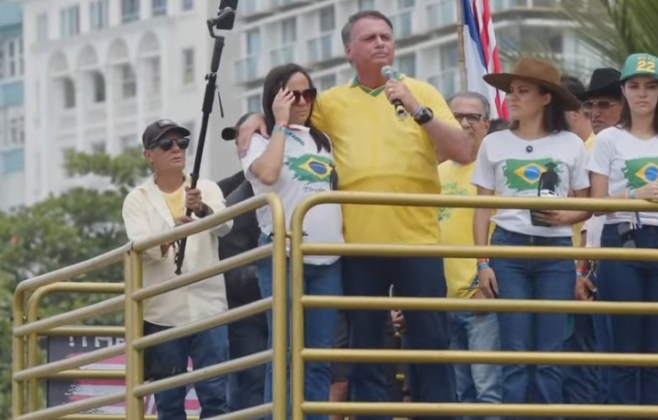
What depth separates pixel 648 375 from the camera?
11.9m

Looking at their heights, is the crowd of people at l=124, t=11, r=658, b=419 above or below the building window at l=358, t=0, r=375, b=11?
below

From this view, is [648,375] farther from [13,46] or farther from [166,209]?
[13,46]

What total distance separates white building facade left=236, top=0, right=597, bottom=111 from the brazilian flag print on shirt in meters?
58.3

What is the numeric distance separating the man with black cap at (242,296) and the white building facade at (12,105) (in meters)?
89.6

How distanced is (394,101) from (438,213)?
1.02m

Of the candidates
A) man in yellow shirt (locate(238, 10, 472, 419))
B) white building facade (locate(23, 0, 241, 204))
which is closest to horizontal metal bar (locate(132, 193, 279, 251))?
man in yellow shirt (locate(238, 10, 472, 419))

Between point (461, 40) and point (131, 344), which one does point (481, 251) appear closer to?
point (131, 344)

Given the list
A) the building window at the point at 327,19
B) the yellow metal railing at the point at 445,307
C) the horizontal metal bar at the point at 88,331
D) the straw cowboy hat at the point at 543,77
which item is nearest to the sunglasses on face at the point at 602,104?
the straw cowboy hat at the point at 543,77

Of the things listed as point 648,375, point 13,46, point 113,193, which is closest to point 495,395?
point 648,375

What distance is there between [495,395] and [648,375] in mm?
804

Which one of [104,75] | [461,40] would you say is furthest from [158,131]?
[104,75]

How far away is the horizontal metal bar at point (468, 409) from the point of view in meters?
11.0

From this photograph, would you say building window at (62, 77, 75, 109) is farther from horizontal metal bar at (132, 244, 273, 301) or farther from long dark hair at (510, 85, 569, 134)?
horizontal metal bar at (132, 244, 273, 301)

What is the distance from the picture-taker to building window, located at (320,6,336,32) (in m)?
85.4
